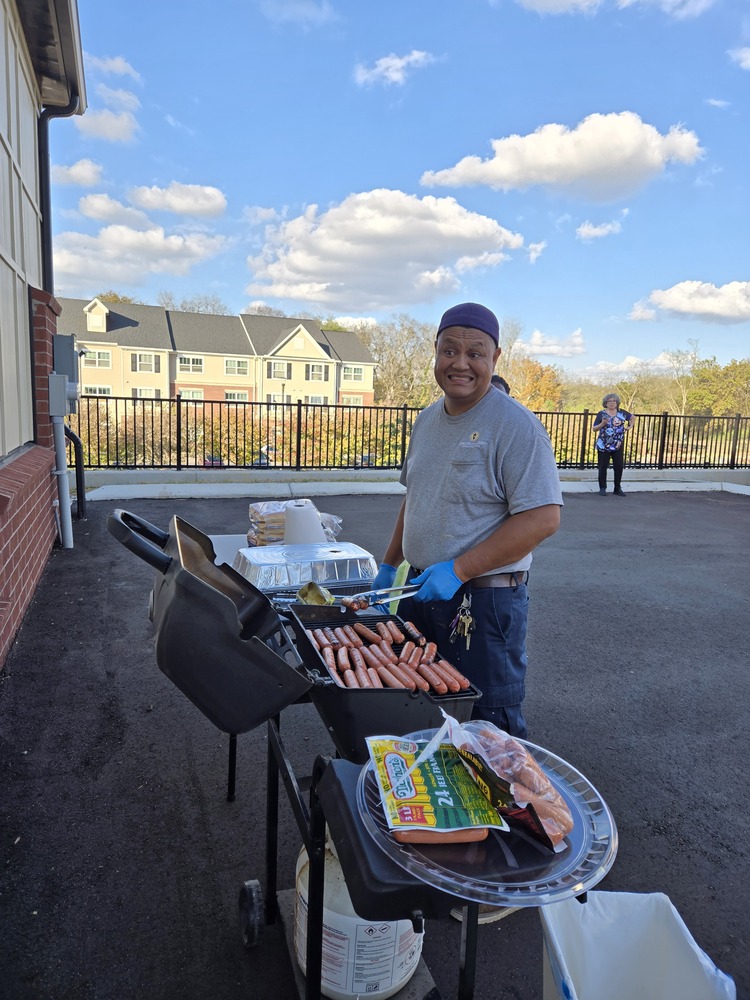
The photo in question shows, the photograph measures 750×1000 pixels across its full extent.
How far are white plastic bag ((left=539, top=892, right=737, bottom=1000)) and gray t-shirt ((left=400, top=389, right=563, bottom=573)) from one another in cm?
110

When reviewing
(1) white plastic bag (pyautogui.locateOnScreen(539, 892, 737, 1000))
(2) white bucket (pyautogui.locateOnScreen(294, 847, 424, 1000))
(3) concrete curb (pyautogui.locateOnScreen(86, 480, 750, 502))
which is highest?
(1) white plastic bag (pyautogui.locateOnScreen(539, 892, 737, 1000))

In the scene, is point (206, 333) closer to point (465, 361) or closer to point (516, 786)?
point (465, 361)

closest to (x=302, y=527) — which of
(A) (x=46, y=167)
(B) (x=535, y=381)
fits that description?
(A) (x=46, y=167)

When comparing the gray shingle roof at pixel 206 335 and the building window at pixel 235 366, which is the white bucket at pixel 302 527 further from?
the building window at pixel 235 366

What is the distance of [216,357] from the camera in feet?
162

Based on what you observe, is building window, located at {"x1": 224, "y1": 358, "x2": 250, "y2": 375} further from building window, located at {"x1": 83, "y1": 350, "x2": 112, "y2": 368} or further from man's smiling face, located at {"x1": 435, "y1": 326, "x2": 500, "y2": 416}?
man's smiling face, located at {"x1": 435, "y1": 326, "x2": 500, "y2": 416}

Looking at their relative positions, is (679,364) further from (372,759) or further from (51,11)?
(372,759)

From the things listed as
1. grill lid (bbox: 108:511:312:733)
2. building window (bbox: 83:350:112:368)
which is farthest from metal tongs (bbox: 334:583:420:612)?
building window (bbox: 83:350:112:368)

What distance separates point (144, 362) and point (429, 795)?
49.8 m

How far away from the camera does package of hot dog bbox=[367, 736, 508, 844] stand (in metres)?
1.20

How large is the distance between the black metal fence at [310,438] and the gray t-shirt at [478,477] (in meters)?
10.8

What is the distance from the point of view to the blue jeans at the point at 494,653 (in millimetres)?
2426

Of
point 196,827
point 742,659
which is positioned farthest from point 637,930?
point 742,659

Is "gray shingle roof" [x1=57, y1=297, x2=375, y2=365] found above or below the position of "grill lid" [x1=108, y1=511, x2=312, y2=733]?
above
